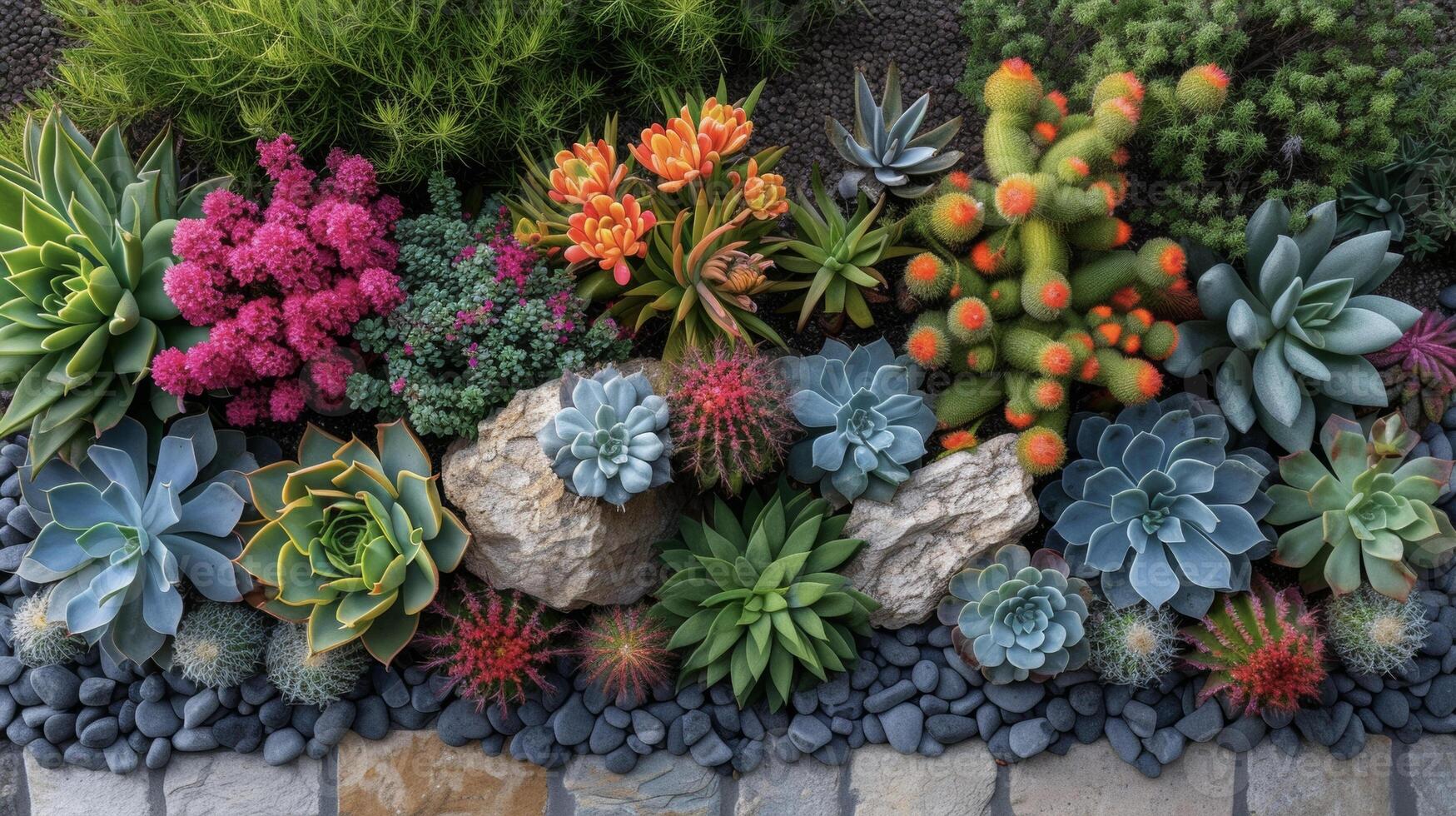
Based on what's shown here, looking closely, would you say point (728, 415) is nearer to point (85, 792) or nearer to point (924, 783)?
point (924, 783)

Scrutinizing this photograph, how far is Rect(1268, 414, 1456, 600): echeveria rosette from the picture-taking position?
287 centimetres

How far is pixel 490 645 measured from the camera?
2871 mm

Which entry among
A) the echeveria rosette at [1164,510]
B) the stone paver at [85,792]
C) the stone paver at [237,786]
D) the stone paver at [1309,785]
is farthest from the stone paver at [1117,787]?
the stone paver at [85,792]

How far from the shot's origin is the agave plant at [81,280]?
9.06 ft

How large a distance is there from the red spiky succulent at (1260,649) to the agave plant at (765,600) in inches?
42.5

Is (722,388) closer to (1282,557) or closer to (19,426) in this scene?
(1282,557)

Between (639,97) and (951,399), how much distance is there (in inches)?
60.5

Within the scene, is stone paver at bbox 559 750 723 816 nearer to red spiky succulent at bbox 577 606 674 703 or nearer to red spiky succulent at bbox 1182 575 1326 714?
red spiky succulent at bbox 577 606 674 703

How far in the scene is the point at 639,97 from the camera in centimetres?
334

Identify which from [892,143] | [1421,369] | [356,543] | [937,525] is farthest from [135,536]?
[1421,369]

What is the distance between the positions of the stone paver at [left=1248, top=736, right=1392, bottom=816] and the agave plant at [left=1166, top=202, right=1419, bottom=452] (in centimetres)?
102

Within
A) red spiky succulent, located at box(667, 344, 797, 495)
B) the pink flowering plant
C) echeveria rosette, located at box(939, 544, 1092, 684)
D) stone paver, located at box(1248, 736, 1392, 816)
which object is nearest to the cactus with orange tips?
echeveria rosette, located at box(939, 544, 1092, 684)

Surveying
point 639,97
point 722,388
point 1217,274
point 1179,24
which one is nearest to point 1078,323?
point 1217,274

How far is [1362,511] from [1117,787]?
117cm
